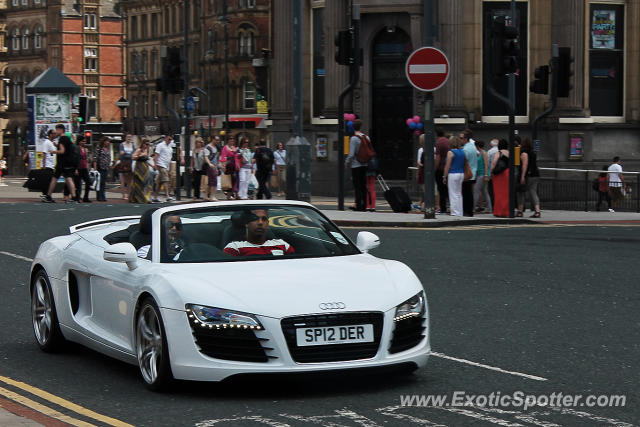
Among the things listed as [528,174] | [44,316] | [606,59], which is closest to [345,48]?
[528,174]

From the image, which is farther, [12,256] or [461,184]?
[461,184]

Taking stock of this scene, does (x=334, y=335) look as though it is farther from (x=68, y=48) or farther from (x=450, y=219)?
(x=68, y=48)

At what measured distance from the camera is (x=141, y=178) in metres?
33.0

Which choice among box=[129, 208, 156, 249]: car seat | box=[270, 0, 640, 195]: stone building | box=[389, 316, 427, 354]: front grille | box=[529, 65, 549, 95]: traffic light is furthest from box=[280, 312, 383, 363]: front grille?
box=[270, 0, 640, 195]: stone building

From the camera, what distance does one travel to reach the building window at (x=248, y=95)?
102938 millimetres

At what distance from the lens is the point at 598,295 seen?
1366cm

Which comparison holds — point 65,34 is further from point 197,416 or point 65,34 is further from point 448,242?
point 197,416

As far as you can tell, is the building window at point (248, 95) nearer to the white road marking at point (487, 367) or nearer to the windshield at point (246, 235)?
the white road marking at point (487, 367)

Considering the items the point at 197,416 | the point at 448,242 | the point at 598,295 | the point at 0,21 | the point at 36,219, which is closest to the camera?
the point at 197,416

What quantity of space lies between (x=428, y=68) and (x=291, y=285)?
646 inches

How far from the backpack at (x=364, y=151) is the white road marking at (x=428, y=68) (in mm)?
3810

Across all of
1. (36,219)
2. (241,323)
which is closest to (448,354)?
(241,323)


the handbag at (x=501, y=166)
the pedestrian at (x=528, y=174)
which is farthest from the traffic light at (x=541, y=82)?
the handbag at (x=501, y=166)

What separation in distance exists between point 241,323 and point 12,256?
10.8 metres
